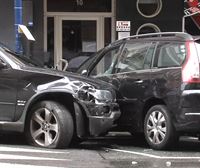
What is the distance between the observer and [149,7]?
1652 cm

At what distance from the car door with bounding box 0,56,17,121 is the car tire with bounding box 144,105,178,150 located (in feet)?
6.76

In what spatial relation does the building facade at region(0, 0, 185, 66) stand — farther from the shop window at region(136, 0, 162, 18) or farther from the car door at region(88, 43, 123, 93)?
the car door at region(88, 43, 123, 93)

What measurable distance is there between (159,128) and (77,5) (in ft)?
27.3

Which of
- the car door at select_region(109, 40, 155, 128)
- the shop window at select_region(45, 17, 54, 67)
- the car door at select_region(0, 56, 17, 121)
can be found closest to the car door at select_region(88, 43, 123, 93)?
the car door at select_region(109, 40, 155, 128)

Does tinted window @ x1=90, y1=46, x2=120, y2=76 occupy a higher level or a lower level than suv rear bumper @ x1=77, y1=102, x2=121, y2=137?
higher

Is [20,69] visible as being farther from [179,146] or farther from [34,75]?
[179,146]

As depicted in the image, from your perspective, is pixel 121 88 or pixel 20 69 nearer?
pixel 20 69

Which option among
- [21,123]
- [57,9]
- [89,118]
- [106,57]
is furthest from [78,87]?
[57,9]

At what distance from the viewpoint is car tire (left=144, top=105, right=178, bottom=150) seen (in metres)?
8.64

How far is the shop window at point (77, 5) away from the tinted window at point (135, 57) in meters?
6.74

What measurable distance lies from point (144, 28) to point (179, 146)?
7.38 m

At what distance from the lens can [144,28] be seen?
16.5 meters

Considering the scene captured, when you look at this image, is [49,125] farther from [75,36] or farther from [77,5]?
[77,5]

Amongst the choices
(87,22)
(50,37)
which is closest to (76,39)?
(87,22)
